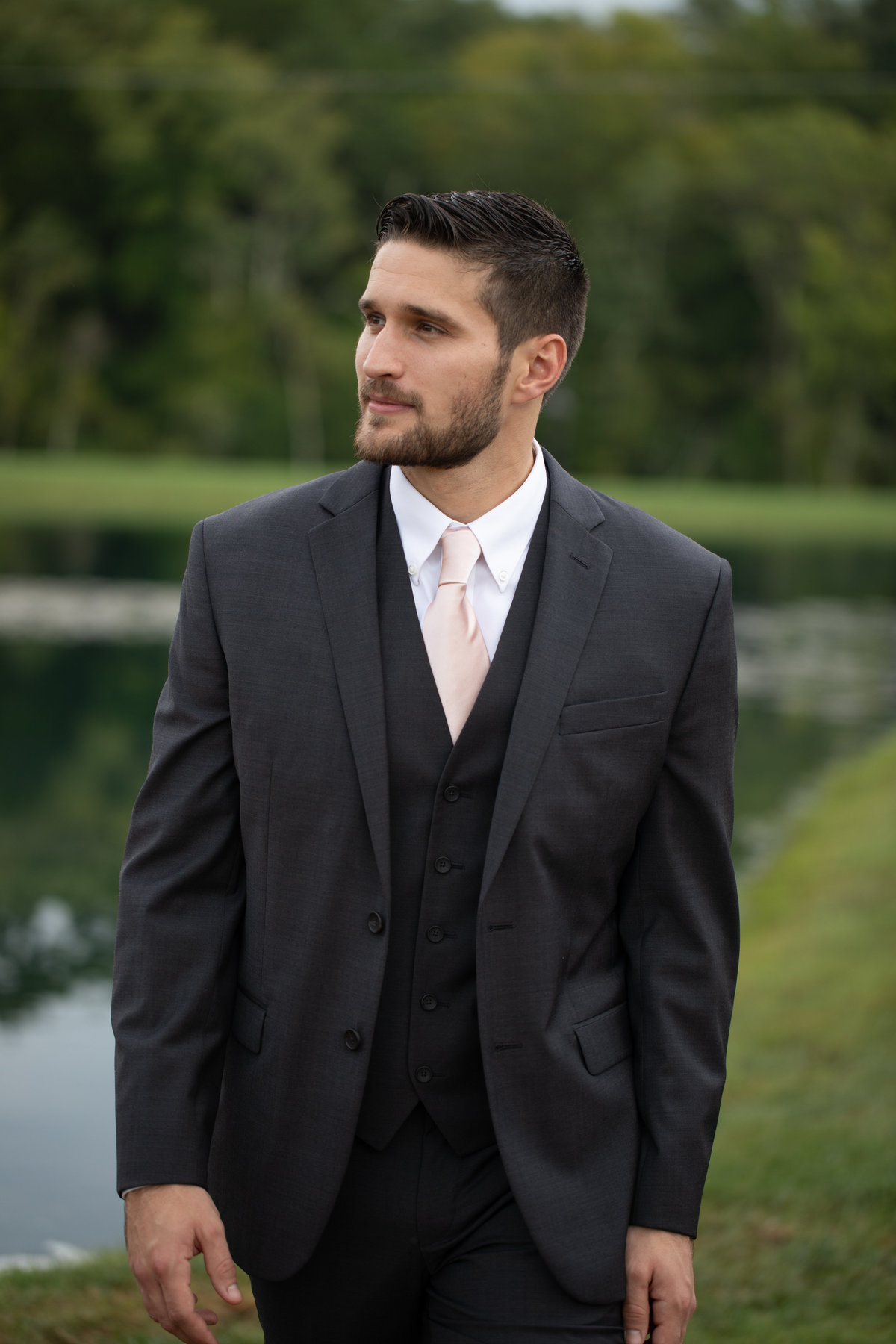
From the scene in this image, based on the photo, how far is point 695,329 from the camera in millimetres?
60062

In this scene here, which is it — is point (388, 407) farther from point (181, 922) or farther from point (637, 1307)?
point (637, 1307)

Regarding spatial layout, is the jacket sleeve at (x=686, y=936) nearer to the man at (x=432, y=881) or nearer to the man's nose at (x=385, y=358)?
the man at (x=432, y=881)

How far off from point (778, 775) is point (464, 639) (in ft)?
33.1

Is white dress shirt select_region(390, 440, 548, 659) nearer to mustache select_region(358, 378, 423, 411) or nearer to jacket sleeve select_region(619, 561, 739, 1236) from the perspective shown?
mustache select_region(358, 378, 423, 411)

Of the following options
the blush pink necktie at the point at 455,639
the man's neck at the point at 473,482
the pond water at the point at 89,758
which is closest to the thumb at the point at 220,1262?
the blush pink necktie at the point at 455,639

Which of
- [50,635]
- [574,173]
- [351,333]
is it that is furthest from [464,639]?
[574,173]

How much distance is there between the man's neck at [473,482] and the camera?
213 centimetres

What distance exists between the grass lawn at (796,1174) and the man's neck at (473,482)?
202 cm

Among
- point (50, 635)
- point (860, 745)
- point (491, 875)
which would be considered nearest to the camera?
point (491, 875)

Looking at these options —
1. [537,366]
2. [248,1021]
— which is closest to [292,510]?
[537,366]

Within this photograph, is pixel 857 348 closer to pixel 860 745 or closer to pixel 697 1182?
pixel 860 745

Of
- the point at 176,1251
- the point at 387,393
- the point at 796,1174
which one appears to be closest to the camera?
the point at 176,1251

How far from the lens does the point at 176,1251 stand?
1.91 meters

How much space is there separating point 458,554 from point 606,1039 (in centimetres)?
67
